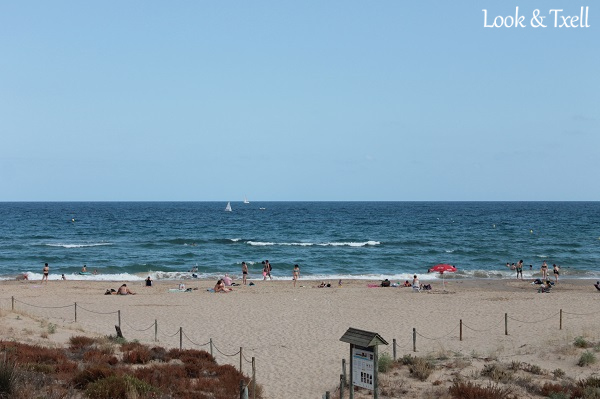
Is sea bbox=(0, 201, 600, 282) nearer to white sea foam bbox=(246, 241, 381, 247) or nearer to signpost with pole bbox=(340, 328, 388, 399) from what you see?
white sea foam bbox=(246, 241, 381, 247)

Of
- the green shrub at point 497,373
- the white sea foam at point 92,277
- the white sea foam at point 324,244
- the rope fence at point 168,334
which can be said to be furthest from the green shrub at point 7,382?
the white sea foam at point 324,244

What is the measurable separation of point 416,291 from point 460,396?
20909 mm

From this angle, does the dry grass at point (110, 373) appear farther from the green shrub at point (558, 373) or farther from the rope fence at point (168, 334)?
the green shrub at point (558, 373)

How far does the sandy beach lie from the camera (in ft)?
54.8

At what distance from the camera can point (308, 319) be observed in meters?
23.6

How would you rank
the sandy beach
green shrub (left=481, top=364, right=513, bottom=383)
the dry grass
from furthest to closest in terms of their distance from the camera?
the sandy beach < green shrub (left=481, top=364, right=513, bottom=383) < the dry grass

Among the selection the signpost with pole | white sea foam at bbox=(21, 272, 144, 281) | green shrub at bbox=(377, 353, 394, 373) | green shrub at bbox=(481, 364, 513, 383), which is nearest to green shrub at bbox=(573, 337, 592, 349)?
green shrub at bbox=(481, 364, 513, 383)

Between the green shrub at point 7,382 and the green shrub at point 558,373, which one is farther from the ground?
the green shrub at point 7,382

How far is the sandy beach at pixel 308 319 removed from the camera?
16.7 meters

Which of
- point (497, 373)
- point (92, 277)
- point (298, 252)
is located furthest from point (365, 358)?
point (298, 252)

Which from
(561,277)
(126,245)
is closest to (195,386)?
(561,277)

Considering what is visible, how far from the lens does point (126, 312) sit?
25172 mm

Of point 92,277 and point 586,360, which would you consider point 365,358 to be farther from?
point 92,277

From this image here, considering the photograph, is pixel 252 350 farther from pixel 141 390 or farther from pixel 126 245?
pixel 126 245
